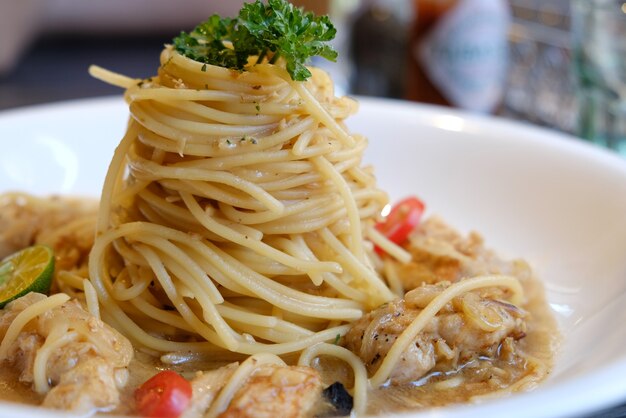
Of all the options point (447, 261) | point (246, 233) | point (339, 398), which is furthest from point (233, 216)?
point (447, 261)

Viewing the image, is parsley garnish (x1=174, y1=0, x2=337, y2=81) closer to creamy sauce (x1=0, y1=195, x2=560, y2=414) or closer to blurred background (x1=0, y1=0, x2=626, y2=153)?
creamy sauce (x1=0, y1=195, x2=560, y2=414)

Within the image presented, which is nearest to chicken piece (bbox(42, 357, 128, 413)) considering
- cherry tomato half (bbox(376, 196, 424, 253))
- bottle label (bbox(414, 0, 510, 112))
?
cherry tomato half (bbox(376, 196, 424, 253))

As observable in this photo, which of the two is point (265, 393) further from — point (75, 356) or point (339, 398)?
point (75, 356)

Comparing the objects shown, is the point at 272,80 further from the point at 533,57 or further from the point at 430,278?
the point at 533,57

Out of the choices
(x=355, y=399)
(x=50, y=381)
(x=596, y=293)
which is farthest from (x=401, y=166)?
(x=50, y=381)

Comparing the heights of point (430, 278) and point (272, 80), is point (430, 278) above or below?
below

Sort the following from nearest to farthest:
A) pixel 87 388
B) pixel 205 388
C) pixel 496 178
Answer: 1. pixel 87 388
2. pixel 205 388
3. pixel 496 178
